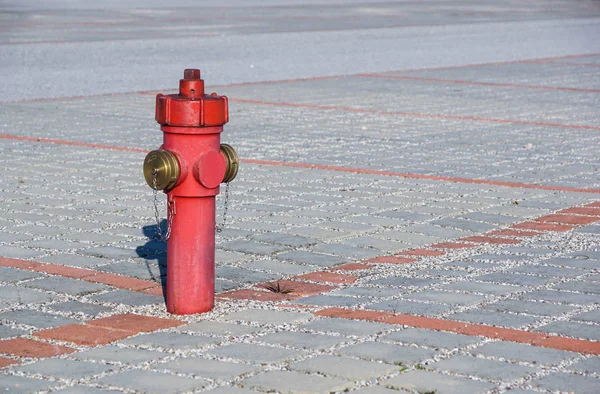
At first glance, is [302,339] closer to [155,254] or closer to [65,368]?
[65,368]

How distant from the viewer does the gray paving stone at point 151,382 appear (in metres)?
4.67

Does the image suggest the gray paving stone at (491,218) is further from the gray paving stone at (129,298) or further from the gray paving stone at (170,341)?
the gray paving stone at (170,341)

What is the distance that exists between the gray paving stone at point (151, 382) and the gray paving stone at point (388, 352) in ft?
2.48

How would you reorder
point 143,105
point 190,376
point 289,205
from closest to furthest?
point 190,376 → point 289,205 → point 143,105

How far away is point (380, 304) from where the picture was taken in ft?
19.7

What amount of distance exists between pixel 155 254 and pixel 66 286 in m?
0.88

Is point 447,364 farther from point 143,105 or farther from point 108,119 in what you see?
point 143,105

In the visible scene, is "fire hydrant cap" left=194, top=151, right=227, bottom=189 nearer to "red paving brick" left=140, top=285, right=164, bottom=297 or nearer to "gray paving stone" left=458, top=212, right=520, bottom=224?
"red paving brick" left=140, top=285, right=164, bottom=297

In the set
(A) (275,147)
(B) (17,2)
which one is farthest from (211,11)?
(A) (275,147)

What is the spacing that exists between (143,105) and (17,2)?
27.3 m

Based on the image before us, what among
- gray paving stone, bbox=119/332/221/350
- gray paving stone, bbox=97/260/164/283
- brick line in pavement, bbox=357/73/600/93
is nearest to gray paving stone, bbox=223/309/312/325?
gray paving stone, bbox=119/332/221/350

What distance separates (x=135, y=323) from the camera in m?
5.61

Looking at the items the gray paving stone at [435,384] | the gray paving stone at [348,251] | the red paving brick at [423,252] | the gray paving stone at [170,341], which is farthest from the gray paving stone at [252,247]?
the gray paving stone at [435,384]

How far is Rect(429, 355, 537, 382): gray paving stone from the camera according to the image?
487 centimetres
